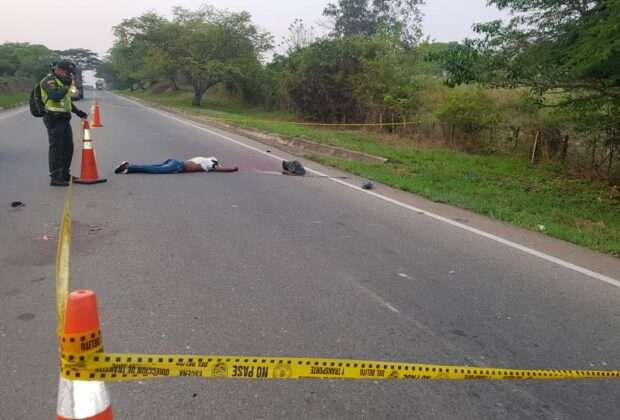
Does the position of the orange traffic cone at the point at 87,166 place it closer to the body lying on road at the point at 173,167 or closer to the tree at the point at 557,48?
the body lying on road at the point at 173,167

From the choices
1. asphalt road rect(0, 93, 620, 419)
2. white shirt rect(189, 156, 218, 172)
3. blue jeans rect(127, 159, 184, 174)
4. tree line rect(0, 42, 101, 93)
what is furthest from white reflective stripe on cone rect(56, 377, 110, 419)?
tree line rect(0, 42, 101, 93)

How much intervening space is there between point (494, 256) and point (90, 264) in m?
4.15

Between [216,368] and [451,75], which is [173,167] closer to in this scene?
[451,75]

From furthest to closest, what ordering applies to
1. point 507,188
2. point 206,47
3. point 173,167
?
point 206,47 < point 507,188 < point 173,167

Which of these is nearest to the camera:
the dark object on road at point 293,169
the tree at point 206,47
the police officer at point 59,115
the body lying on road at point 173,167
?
the police officer at point 59,115

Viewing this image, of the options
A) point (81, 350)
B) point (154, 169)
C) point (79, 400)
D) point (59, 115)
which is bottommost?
point (154, 169)

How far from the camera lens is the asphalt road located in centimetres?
301

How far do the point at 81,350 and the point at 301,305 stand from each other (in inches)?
101

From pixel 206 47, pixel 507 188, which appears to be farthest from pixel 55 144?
pixel 206 47

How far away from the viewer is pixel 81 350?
181cm

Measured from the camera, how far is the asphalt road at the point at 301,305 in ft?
9.89

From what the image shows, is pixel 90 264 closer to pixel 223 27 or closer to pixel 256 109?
pixel 256 109

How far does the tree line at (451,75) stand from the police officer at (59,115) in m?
6.65

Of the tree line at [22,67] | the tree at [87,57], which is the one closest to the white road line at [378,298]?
the tree line at [22,67]
